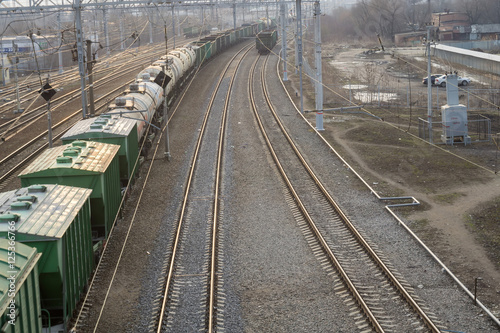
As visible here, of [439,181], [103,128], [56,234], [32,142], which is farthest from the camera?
[32,142]

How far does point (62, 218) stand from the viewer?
33.5ft

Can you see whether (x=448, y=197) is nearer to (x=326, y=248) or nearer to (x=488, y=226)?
(x=488, y=226)

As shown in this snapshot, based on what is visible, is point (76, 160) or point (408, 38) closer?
point (76, 160)

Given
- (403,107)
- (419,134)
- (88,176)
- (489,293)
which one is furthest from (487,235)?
(403,107)

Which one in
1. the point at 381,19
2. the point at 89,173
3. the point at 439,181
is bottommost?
A: the point at 439,181

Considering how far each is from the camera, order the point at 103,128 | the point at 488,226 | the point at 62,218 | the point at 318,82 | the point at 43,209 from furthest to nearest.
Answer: the point at 318,82
the point at 103,128
the point at 488,226
the point at 43,209
the point at 62,218

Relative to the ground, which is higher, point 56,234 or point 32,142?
point 56,234

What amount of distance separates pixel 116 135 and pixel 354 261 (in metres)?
7.95

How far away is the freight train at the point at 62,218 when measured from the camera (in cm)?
824

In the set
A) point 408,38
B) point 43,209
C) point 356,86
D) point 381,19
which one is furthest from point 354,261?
point 381,19

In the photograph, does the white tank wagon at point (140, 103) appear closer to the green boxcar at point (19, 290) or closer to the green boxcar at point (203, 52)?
the green boxcar at point (19, 290)

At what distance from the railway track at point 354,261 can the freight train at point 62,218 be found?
16.8ft

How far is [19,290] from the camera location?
7656 millimetres

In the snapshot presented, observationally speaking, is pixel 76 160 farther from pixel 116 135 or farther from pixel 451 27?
pixel 451 27
